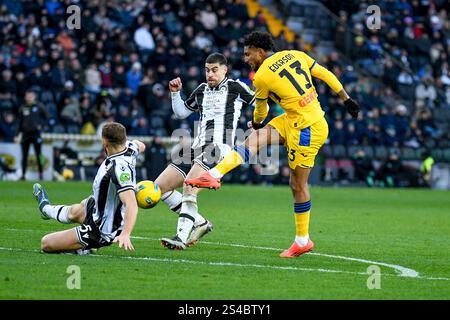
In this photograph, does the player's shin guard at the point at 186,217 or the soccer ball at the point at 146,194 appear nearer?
the soccer ball at the point at 146,194

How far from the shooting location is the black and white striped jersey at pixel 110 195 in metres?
10.9

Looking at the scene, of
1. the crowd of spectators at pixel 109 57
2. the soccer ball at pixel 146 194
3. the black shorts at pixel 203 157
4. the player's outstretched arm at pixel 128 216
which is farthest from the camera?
the crowd of spectators at pixel 109 57

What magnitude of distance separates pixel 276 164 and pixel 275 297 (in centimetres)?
2249

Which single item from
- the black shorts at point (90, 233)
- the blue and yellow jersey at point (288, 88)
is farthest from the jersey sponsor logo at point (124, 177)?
the blue and yellow jersey at point (288, 88)

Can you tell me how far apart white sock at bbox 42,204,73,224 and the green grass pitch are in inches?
18.2

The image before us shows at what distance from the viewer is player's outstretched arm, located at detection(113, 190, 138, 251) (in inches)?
401

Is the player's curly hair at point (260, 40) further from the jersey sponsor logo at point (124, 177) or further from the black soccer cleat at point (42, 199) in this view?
the black soccer cleat at point (42, 199)

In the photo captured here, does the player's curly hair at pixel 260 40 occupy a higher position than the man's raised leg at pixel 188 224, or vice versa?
the player's curly hair at pixel 260 40

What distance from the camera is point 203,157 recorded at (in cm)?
1276

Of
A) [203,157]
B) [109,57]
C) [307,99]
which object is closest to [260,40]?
[307,99]

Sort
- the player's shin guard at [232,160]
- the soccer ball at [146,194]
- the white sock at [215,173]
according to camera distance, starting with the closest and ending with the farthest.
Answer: the soccer ball at [146,194] < the white sock at [215,173] < the player's shin guard at [232,160]

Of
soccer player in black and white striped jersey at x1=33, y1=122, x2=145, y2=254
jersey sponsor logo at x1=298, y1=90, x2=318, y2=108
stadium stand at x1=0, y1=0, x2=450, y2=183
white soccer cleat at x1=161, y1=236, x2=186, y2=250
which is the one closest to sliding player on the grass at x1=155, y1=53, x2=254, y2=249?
white soccer cleat at x1=161, y1=236, x2=186, y2=250

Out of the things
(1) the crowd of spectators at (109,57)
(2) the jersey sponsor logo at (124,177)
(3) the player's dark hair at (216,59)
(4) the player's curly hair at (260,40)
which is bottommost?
(2) the jersey sponsor logo at (124,177)

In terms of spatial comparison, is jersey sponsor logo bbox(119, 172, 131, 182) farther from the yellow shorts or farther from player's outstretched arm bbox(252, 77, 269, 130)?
the yellow shorts
